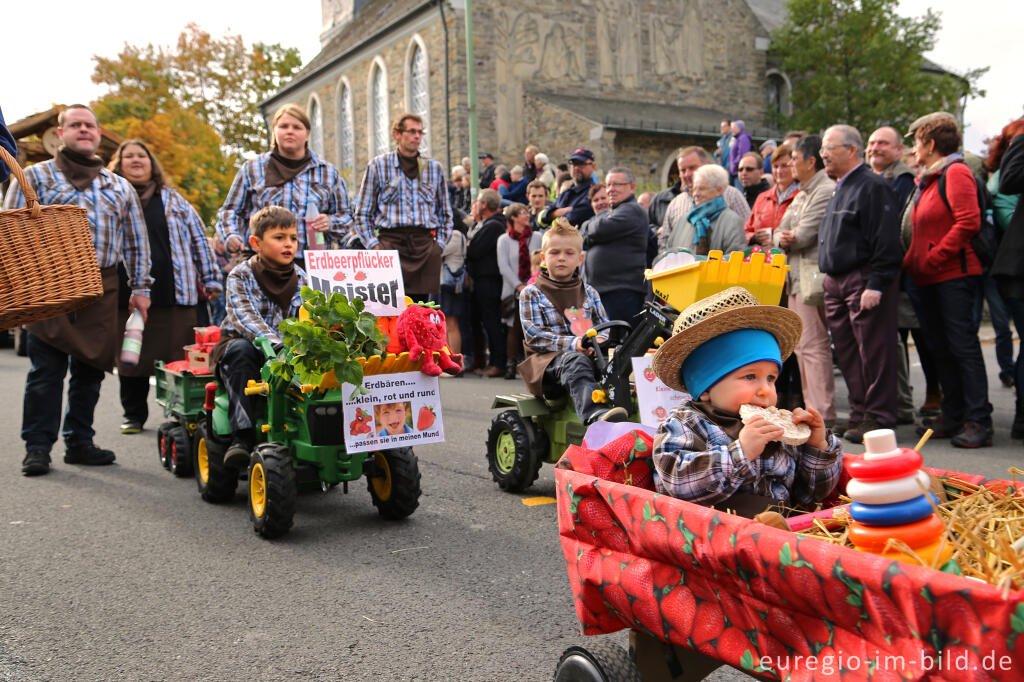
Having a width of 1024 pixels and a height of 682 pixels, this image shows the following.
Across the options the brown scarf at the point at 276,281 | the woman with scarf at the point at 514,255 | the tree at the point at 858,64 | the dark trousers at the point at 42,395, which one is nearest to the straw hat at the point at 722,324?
the brown scarf at the point at 276,281

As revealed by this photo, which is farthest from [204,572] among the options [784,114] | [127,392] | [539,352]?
[784,114]

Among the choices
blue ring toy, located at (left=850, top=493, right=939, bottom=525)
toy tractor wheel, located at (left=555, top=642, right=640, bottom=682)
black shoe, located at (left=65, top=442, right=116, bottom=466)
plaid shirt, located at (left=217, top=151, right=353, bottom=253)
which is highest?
plaid shirt, located at (left=217, top=151, right=353, bottom=253)

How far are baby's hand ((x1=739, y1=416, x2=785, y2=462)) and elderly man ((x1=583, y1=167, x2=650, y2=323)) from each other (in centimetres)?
573

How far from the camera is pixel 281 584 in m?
4.13

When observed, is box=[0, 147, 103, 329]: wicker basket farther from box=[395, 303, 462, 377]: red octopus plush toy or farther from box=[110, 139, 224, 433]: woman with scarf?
box=[110, 139, 224, 433]: woman with scarf

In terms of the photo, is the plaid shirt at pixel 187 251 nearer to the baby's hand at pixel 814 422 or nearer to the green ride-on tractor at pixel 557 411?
the green ride-on tractor at pixel 557 411

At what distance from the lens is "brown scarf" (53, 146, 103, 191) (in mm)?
6594

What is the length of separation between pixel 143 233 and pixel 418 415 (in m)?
3.29

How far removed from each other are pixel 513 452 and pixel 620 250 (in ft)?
10.2

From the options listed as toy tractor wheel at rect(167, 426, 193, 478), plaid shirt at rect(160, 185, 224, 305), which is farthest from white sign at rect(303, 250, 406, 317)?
plaid shirt at rect(160, 185, 224, 305)

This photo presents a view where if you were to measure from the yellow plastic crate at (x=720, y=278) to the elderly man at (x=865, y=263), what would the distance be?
2.02 m

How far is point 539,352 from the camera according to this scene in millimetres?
5828

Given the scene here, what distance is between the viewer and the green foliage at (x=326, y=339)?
15.1 feet

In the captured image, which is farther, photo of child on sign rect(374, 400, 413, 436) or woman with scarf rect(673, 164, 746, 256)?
woman with scarf rect(673, 164, 746, 256)
